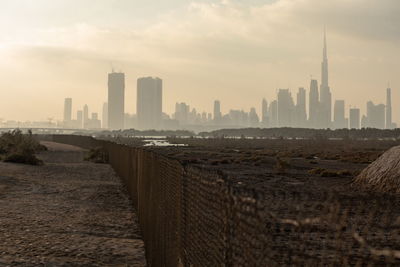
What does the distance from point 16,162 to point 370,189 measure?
2146 cm

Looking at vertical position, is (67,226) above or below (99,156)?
below

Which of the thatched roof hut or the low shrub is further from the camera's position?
the low shrub

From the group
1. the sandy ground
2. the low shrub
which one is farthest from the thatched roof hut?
the low shrub

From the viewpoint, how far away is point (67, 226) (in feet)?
39.5

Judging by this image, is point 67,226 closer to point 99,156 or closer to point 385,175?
point 385,175

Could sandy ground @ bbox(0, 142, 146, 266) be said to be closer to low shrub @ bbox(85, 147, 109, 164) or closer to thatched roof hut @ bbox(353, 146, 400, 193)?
thatched roof hut @ bbox(353, 146, 400, 193)

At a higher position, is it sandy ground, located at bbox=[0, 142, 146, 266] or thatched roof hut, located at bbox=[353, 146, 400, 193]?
thatched roof hut, located at bbox=[353, 146, 400, 193]

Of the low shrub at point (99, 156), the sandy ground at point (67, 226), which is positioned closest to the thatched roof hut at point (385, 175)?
the sandy ground at point (67, 226)

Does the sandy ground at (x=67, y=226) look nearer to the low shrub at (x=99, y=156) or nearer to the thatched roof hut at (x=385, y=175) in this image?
the thatched roof hut at (x=385, y=175)

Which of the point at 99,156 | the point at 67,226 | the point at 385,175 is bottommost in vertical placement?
the point at 67,226

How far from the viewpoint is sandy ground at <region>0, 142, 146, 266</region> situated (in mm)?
9079

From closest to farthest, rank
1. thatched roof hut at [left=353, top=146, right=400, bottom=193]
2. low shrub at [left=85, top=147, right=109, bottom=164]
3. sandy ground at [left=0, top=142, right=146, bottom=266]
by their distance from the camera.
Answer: sandy ground at [left=0, top=142, right=146, bottom=266], thatched roof hut at [left=353, top=146, right=400, bottom=193], low shrub at [left=85, top=147, right=109, bottom=164]

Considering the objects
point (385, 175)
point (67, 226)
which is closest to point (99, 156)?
point (385, 175)

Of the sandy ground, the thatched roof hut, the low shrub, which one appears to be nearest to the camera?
the sandy ground
